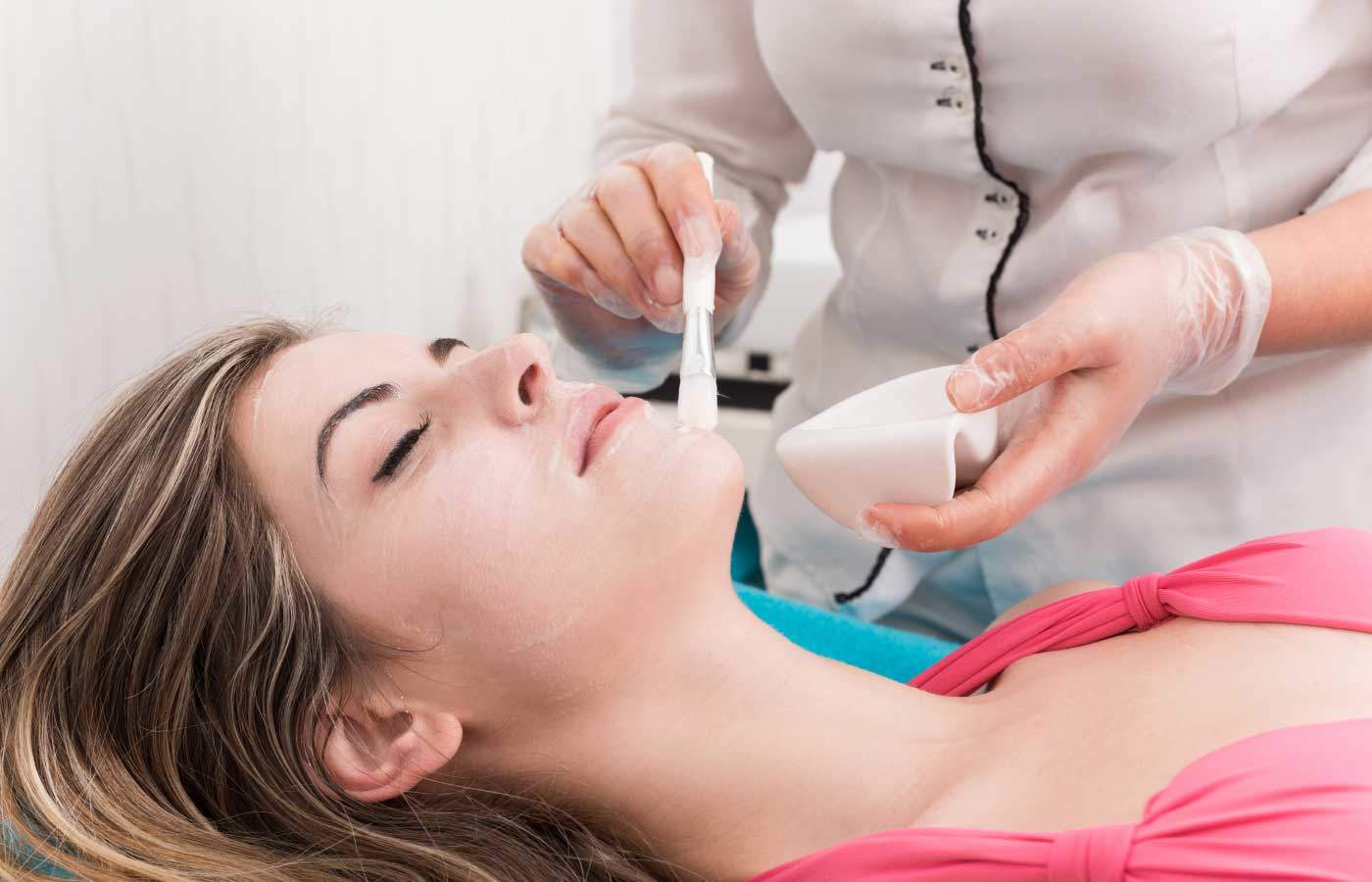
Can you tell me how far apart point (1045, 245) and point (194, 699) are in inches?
39.5

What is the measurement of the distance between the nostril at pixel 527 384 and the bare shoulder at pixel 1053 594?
0.63 m

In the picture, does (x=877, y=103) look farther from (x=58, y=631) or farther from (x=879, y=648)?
(x=58, y=631)

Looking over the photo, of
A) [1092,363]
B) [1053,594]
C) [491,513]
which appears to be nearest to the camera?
[491,513]

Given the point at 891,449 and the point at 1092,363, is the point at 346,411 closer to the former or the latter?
the point at 891,449

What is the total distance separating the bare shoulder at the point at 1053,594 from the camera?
1.37m

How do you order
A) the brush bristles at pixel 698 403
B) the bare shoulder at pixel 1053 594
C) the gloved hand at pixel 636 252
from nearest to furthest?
1. the brush bristles at pixel 698 403
2. the gloved hand at pixel 636 252
3. the bare shoulder at pixel 1053 594

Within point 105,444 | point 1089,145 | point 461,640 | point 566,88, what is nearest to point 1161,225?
point 1089,145

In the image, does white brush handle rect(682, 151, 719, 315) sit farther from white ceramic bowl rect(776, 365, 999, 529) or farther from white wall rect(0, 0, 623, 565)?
white wall rect(0, 0, 623, 565)

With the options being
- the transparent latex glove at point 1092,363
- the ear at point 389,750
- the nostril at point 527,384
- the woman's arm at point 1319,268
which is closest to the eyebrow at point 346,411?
the nostril at point 527,384

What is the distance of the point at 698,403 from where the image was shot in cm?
112

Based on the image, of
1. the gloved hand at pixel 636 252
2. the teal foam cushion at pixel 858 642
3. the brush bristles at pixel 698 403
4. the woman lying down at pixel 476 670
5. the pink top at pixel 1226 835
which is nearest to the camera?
the pink top at pixel 1226 835

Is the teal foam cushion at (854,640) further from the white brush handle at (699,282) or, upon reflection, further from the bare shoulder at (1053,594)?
the white brush handle at (699,282)

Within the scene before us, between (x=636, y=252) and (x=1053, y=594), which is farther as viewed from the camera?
(x=1053, y=594)

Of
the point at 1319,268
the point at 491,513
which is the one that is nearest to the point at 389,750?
the point at 491,513
